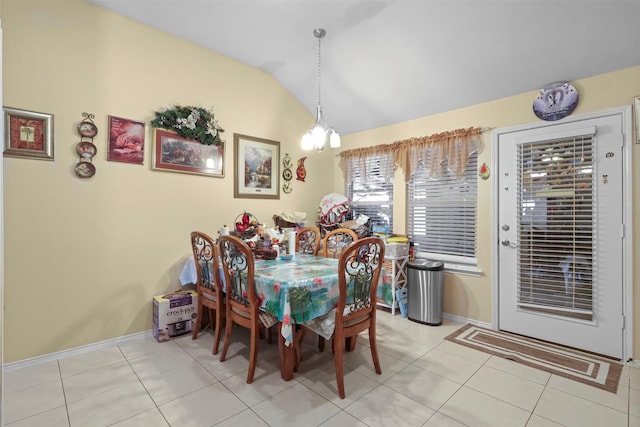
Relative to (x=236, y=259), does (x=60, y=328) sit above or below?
below

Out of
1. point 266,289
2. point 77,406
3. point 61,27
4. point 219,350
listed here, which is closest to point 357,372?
point 266,289

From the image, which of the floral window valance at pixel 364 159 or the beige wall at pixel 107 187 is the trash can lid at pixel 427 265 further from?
the floral window valance at pixel 364 159

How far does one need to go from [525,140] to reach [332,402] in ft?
9.32

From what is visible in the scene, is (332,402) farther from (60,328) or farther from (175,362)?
(60,328)

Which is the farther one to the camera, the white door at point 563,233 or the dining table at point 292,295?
the white door at point 563,233

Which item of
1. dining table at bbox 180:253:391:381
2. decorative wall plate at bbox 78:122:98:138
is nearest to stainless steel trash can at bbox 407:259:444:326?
dining table at bbox 180:253:391:381

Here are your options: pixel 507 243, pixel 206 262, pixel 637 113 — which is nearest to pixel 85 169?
pixel 206 262

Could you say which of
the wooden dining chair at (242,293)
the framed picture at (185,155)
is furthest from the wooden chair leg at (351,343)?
the framed picture at (185,155)

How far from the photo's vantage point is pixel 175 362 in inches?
98.2

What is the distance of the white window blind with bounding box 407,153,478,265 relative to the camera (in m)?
3.42

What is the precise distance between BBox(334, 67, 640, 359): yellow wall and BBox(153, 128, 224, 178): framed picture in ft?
7.11

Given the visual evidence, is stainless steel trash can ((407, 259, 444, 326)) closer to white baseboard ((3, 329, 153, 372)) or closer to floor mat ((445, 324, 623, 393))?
floor mat ((445, 324, 623, 393))

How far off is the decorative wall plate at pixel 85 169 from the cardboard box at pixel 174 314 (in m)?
1.24

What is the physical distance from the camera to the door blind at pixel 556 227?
271 centimetres
